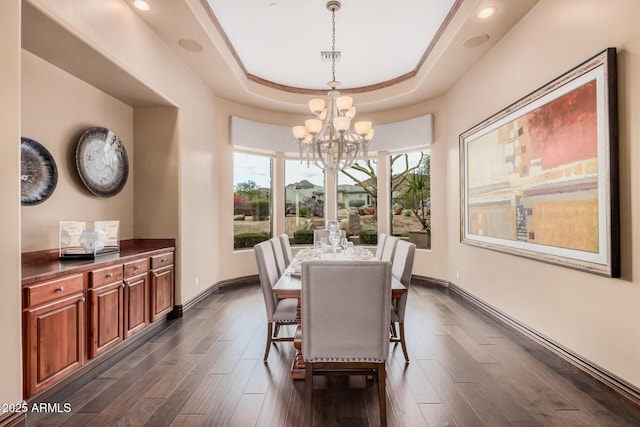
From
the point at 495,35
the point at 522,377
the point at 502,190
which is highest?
the point at 495,35

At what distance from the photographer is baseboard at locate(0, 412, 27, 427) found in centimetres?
182

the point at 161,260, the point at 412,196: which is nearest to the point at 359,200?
the point at 412,196

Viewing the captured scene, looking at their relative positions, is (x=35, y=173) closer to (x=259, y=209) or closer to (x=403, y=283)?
(x=403, y=283)

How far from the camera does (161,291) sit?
3658 mm

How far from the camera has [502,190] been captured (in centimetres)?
364

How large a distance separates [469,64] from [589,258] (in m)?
2.85

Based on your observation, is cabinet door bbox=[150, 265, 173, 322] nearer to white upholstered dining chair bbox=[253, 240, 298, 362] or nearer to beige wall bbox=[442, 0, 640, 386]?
white upholstered dining chair bbox=[253, 240, 298, 362]

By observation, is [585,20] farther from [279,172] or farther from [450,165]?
[279,172]

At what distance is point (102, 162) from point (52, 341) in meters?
1.89

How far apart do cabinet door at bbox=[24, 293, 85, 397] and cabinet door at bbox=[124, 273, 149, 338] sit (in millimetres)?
544

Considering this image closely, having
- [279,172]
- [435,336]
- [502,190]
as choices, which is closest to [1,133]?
[435,336]

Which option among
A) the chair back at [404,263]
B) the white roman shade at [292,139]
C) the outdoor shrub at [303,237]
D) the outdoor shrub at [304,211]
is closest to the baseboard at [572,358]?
the chair back at [404,263]

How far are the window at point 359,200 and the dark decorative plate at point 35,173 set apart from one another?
454cm

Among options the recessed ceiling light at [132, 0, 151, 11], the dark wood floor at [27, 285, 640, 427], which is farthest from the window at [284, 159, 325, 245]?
the recessed ceiling light at [132, 0, 151, 11]
